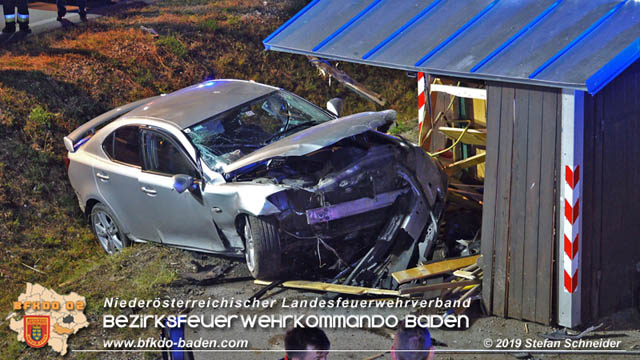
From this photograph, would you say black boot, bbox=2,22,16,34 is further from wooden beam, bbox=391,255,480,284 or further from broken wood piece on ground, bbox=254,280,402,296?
wooden beam, bbox=391,255,480,284

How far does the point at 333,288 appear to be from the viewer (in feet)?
24.6

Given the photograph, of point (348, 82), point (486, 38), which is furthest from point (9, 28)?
point (486, 38)

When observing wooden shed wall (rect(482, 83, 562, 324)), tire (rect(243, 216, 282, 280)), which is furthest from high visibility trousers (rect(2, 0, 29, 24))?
wooden shed wall (rect(482, 83, 562, 324))

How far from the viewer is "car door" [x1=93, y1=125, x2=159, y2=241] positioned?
8406 millimetres

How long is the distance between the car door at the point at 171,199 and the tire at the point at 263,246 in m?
0.48

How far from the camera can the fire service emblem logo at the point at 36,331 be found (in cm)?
704

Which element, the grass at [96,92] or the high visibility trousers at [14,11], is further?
the high visibility trousers at [14,11]

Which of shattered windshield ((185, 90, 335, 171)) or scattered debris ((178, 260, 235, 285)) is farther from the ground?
shattered windshield ((185, 90, 335, 171))

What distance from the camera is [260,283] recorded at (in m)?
7.81

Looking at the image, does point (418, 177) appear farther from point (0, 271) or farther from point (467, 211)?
point (0, 271)

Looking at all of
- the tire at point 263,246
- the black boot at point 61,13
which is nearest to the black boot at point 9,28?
the black boot at point 61,13

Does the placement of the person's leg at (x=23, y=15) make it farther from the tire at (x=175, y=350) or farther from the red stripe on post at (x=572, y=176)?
the red stripe on post at (x=572, y=176)

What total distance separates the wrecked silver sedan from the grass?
751 millimetres

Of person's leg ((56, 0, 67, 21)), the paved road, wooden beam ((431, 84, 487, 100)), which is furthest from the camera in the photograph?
person's leg ((56, 0, 67, 21))
